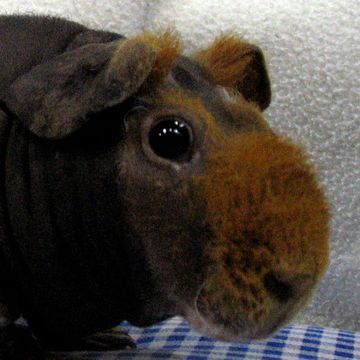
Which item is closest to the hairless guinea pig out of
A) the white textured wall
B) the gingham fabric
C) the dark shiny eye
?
the dark shiny eye

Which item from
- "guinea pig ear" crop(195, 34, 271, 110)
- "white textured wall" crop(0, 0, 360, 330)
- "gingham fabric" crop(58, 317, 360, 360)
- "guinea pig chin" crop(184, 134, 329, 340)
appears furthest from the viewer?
"white textured wall" crop(0, 0, 360, 330)

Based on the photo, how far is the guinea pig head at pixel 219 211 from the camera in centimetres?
49

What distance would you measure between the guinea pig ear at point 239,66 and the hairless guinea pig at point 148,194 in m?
0.02

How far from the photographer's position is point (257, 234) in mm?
492

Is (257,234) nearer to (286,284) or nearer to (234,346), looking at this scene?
(286,284)

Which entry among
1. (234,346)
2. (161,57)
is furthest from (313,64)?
(161,57)

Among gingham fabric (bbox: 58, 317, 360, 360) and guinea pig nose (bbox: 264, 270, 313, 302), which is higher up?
guinea pig nose (bbox: 264, 270, 313, 302)

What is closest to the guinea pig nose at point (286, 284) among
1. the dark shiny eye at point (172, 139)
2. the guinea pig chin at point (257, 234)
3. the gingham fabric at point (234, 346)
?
the guinea pig chin at point (257, 234)

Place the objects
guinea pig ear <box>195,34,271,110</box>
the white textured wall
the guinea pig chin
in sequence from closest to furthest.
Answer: the guinea pig chin
guinea pig ear <box>195,34,271,110</box>
the white textured wall

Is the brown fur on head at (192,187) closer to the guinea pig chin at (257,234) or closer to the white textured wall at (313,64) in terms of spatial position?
the guinea pig chin at (257,234)

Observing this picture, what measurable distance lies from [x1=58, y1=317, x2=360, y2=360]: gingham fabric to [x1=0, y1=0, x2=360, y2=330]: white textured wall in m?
0.18

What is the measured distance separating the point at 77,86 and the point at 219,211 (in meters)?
0.13

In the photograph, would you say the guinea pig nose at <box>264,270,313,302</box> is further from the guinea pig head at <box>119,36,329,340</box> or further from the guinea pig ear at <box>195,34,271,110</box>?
the guinea pig ear at <box>195,34,271,110</box>

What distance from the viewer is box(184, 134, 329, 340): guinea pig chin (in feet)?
1.62
